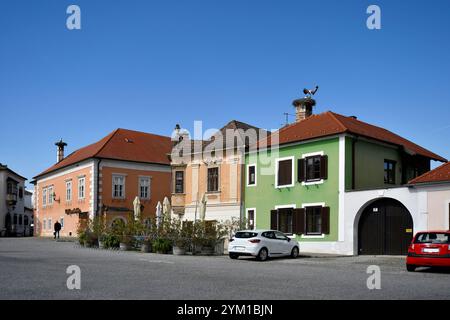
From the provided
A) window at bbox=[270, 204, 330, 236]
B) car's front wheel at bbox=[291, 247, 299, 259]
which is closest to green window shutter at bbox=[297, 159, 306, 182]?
window at bbox=[270, 204, 330, 236]

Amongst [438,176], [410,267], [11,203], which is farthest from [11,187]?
[410,267]

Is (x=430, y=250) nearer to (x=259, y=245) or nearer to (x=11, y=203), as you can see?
(x=259, y=245)

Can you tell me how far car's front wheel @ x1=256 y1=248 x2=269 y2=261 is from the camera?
24281 mm

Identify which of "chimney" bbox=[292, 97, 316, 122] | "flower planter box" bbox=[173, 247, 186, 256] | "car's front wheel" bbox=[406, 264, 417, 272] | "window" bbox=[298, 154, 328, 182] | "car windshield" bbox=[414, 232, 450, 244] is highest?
"chimney" bbox=[292, 97, 316, 122]

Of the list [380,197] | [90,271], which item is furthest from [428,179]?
[90,271]

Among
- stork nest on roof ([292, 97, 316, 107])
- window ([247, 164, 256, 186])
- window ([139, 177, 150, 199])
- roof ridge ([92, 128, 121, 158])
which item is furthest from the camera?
window ([139, 177, 150, 199])

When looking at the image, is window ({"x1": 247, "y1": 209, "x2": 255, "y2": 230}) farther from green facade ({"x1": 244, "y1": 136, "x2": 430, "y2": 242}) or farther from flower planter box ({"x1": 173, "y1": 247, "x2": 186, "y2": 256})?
flower planter box ({"x1": 173, "y1": 247, "x2": 186, "y2": 256})

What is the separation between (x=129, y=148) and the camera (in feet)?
171

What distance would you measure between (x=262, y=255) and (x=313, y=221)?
7785mm

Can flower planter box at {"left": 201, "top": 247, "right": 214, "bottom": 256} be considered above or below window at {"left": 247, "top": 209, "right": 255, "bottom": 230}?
below

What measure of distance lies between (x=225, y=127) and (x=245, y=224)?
943cm

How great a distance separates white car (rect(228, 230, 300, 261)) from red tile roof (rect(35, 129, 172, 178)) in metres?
26.0

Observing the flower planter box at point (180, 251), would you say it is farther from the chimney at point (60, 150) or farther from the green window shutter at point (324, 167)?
the chimney at point (60, 150)
